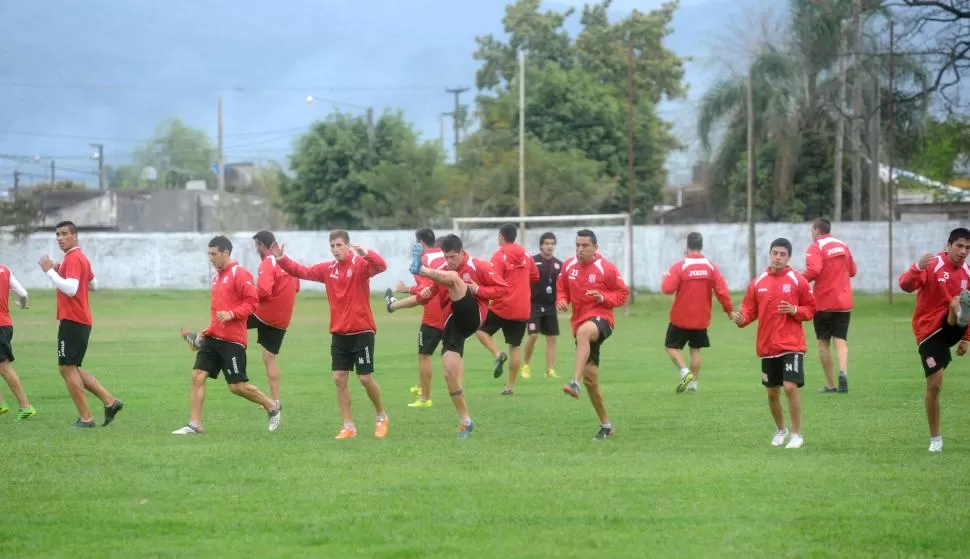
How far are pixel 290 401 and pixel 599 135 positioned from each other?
47179 mm

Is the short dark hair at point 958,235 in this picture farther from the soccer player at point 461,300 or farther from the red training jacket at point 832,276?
the red training jacket at point 832,276

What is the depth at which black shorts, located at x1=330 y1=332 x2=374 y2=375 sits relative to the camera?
13.1 meters

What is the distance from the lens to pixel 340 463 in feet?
36.5

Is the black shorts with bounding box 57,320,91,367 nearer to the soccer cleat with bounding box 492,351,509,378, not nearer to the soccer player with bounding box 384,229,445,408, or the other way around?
the soccer player with bounding box 384,229,445,408

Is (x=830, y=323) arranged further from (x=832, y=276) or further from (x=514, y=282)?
(x=514, y=282)

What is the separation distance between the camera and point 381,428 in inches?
521

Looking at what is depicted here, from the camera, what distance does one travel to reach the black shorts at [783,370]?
1186 centimetres

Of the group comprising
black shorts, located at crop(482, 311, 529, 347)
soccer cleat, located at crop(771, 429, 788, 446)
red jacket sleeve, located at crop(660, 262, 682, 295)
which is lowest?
soccer cleat, located at crop(771, 429, 788, 446)

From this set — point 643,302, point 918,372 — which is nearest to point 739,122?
point 643,302

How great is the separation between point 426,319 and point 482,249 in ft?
107

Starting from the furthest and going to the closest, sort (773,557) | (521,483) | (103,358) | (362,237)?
1. (362,237)
2. (103,358)
3. (521,483)
4. (773,557)

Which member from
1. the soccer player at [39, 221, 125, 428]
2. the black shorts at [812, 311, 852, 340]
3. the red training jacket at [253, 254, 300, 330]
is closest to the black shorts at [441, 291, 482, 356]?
the red training jacket at [253, 254, 300, 330]

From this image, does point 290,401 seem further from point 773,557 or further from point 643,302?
point 643,302

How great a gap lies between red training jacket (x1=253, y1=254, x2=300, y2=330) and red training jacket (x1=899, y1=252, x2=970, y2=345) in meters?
6.81
